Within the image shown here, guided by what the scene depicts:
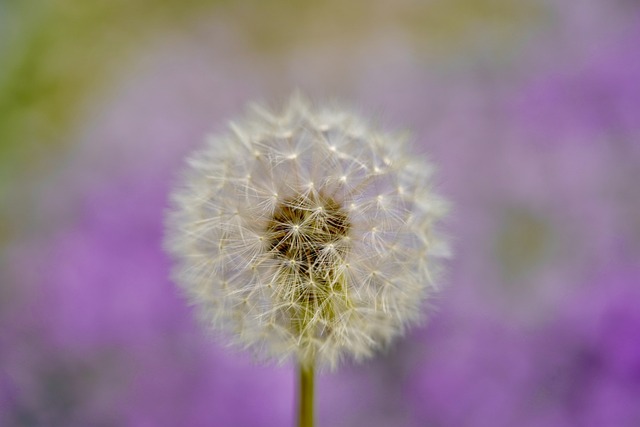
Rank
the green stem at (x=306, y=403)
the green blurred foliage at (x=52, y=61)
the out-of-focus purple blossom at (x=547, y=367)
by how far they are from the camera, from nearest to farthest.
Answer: the green stem at (x=306, y=403), the out-of-focus purple blossom at (x=547, y=367), the green blurred foliage at (x=52, y=61)

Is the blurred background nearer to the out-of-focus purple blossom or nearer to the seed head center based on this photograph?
the out-of-focus purple blossom

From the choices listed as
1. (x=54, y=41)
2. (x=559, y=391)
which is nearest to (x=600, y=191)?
(x=559, y=391)

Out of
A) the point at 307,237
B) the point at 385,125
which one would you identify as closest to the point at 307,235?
the point at 307,237

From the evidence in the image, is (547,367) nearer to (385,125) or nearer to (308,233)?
(385,125)

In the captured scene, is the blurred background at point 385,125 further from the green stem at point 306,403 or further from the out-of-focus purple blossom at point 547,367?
the green stem at point 306,403

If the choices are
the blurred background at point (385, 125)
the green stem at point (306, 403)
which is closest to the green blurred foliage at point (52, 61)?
the blurred background at point (385, 125)
